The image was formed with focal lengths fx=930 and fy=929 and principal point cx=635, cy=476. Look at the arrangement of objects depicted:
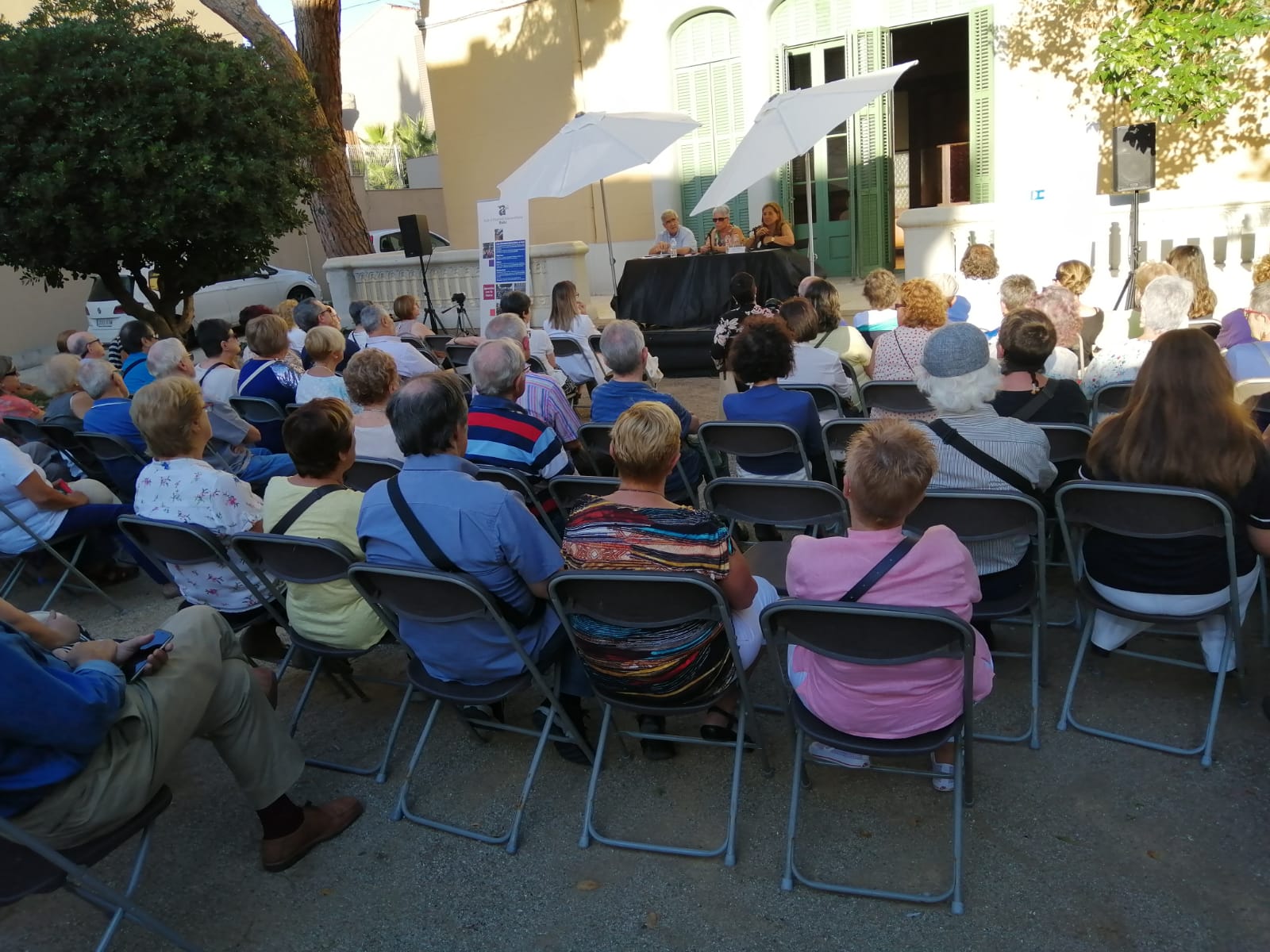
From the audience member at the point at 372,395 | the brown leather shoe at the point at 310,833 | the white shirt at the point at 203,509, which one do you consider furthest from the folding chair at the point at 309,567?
the audience member at the point at 372,395

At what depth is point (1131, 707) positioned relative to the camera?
9.23 feet

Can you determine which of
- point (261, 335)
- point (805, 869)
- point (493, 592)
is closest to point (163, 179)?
point (261, 335)

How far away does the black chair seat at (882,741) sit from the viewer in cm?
217

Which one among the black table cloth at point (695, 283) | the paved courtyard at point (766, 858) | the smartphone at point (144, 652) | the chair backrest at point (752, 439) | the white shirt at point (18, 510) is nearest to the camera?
the paved courtyard at point (766, 858)

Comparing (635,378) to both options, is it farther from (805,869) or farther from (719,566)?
(805,869)

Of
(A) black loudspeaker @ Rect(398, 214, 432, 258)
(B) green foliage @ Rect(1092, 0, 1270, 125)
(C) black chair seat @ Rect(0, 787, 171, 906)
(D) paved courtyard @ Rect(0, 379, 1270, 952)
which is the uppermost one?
(B) green foliage @ Rect(1092, 0, 1270, 125)

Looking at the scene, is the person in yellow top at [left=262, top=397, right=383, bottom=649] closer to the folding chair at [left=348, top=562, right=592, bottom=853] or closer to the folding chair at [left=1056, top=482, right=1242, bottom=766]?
the folding chair at [left=348, top=562, right=592, bottom=853]

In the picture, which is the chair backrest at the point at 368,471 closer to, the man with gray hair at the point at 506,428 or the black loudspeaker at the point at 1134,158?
the man with gray hair at the point at 506,428

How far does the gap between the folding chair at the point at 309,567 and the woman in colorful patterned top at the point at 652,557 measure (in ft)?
2.25

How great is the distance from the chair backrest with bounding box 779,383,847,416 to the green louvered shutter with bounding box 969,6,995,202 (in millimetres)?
7845

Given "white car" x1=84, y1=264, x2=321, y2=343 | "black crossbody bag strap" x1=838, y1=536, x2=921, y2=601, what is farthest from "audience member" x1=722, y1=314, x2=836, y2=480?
"white car" x1=84, y1=264, x2=321, y2=343

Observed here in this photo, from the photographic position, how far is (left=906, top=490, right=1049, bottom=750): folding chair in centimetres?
263

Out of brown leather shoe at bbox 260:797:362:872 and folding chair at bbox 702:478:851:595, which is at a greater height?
folding chair at bbox 702:478:851:595

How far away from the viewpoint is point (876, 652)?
2076 millimetres
